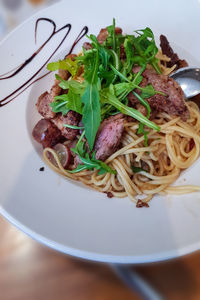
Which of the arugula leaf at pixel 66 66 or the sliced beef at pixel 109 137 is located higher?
the arugula leaf at pixel 66 66

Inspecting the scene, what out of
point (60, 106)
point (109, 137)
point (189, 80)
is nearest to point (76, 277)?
point (109, 137)

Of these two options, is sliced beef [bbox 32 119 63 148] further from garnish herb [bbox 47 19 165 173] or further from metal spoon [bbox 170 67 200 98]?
metal spoon [bbox 170 67 200 98]

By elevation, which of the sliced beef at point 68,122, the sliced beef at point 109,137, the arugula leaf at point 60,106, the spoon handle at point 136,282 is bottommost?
the spoon handle at point 136,282

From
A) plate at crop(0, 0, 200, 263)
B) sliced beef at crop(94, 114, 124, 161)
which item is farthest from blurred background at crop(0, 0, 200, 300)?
sliced beef at crop(94, 114, 124, 161)

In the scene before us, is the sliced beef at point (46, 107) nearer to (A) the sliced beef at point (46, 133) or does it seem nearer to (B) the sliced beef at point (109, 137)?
(A) the sliced beef at point (46, 133)

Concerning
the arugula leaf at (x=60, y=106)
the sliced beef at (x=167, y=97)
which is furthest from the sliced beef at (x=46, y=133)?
the sliced beef at (x=167, y=97)

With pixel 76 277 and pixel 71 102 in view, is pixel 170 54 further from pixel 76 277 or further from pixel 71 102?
pixel 76 277
